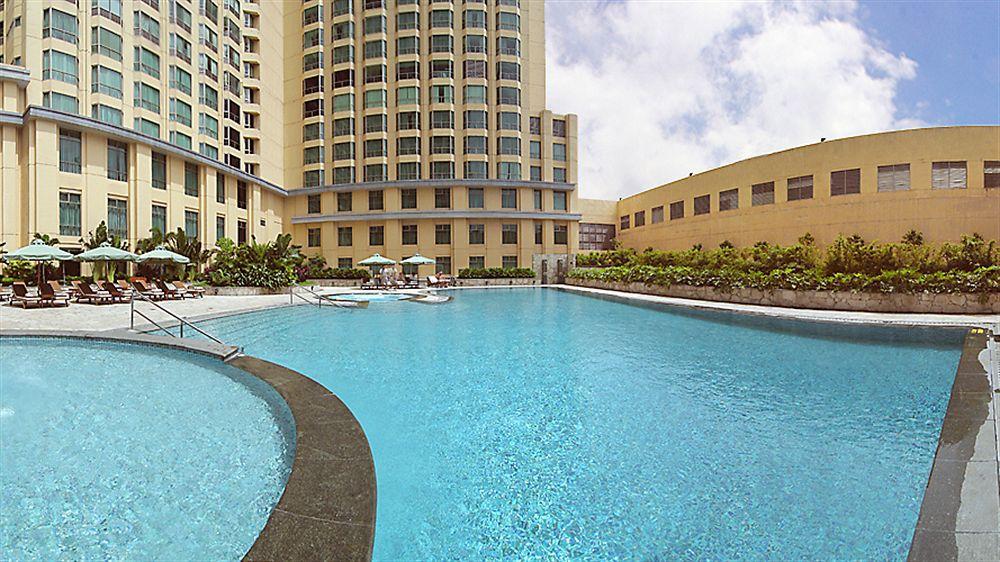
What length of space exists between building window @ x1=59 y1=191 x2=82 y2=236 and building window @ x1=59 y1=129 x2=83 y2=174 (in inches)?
56.8

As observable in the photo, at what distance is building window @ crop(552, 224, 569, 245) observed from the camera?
141ft

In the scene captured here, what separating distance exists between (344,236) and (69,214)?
760 inches

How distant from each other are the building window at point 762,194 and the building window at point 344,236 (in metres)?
32.9

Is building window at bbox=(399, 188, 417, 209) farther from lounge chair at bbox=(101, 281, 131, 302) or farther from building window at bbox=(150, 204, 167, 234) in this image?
lounge chair at bbox=(101, 281, 131, 302)

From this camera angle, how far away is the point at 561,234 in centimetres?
4309

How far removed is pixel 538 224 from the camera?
1672 inches

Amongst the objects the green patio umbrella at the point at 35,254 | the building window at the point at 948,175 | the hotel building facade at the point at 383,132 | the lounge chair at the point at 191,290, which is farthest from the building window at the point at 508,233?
the green patio umbrella at the point at 35,254

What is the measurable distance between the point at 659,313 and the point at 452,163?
2819 centimetres

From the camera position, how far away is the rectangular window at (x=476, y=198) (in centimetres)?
4118

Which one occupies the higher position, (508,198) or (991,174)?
(508,198)

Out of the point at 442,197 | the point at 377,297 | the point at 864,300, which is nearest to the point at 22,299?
the point at 377,297

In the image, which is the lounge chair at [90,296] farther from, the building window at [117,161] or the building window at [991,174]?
the building window at [991,174]

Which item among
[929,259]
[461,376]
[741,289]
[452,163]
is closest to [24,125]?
[452,163]

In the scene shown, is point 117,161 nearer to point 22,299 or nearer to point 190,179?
point 190,179
